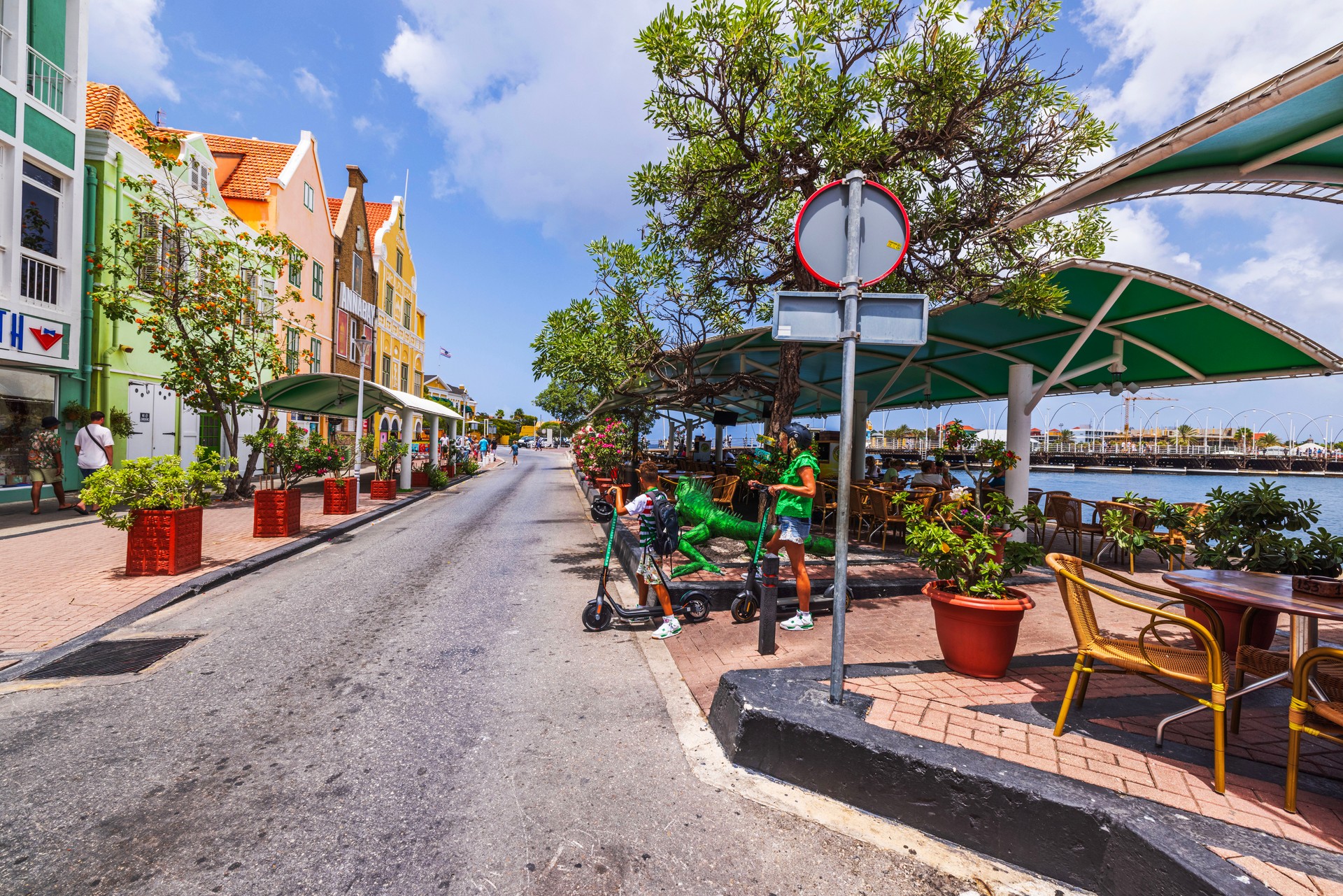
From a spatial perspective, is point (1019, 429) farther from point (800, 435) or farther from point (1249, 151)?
point (800, 435)

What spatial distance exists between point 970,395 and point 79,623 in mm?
18830

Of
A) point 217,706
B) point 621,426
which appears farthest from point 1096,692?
point 621,426

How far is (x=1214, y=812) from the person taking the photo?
7.91 feet

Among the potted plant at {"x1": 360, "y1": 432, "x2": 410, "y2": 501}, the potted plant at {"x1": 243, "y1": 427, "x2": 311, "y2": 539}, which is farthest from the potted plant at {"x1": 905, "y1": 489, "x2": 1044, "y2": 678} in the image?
the potted plant at {"x1": 360, "y1": 432, "x2": 410, "y2": 501}

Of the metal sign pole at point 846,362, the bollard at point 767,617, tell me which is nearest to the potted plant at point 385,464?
the bollard at point 767,617

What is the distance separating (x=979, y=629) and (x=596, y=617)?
10.2 feet

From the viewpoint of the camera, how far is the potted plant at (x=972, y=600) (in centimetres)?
381

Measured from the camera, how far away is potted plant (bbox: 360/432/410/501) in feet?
54.5

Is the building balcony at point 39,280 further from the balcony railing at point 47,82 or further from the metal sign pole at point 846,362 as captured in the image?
the metal sign pole at point 846,362

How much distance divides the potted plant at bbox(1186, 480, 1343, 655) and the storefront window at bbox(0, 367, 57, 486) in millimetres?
18182

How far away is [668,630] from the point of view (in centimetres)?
536

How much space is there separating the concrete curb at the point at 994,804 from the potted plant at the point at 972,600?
0.95 m

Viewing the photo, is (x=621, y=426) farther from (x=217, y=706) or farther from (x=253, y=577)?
(x=217, y=706)

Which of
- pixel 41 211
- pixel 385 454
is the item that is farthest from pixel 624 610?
pixel 41 211
